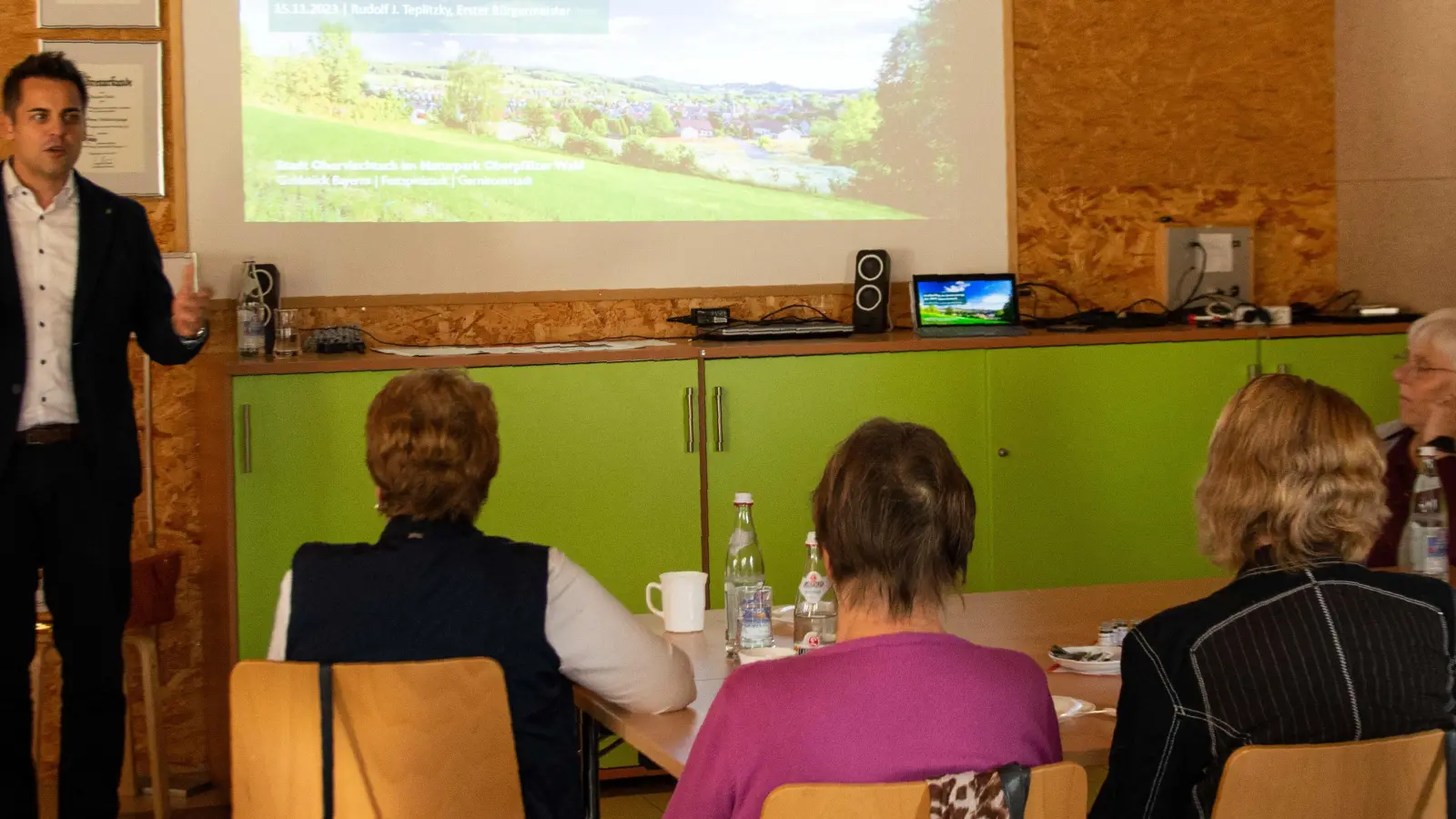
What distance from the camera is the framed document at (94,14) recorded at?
13.6ft

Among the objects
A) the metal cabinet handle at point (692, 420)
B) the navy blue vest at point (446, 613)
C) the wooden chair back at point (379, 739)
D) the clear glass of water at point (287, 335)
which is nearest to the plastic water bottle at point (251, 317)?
the clear glass of water at point (287, 335)

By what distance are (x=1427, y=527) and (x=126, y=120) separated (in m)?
3.42

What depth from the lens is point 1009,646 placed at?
8.20 feet

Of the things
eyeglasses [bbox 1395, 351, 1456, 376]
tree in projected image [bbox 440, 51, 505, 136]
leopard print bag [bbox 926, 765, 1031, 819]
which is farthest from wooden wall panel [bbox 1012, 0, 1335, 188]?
leopard print bag [bbox 926, 765, 1031, 819]

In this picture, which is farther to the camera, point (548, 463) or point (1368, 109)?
point (1368, 109)

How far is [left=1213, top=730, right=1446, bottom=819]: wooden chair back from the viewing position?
1.65 meters

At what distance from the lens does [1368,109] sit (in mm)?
5086

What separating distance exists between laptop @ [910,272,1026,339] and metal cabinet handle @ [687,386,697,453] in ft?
2.70

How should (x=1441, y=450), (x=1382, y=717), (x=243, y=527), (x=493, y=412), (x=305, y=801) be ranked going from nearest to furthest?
(x=1382, y=717) → (x=305, y=801) → (x=493, y=412) → (x=1441, y=450) → (x=243, y=527)

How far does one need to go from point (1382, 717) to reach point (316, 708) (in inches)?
51.5

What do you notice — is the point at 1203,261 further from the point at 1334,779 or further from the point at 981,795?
the point at 981,795

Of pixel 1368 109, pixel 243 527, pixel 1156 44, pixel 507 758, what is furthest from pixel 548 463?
pixel 1368 109

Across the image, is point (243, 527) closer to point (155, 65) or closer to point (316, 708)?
point (155, 65)

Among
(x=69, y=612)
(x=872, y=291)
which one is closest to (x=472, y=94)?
(x=872, y=291)
